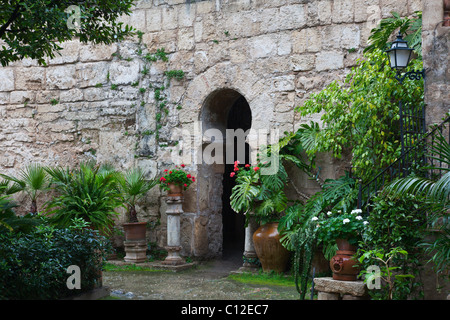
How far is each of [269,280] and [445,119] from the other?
9.99ft

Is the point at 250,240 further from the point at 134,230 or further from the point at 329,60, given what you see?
the point at 329,60

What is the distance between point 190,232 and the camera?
8266 mm

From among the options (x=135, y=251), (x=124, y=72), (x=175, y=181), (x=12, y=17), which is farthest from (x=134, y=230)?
(x=12, y=17)

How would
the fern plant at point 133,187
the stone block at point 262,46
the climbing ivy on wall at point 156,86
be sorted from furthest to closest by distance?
1. the climbing ivy on wall at point 156,86
2. the fern plant at point 133,187
3. the stone block at point 262,46

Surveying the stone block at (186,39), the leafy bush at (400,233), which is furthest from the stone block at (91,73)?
the leafy bush at (400,233)

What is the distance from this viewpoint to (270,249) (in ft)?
23.4

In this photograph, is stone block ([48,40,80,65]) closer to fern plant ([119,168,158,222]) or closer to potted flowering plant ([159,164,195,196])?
fern plant ([119,168,158,222])

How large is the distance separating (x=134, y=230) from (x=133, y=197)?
19.7 inches

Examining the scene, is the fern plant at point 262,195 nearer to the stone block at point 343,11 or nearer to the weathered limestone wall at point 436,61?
the stone block at point 343,11

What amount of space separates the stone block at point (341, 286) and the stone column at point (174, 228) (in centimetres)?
304

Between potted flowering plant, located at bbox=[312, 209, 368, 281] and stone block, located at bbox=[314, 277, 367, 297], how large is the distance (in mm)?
98

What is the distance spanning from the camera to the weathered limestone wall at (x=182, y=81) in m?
7.54

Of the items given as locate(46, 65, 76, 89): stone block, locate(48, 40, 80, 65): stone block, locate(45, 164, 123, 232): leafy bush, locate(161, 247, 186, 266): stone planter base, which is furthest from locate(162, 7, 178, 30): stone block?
locate(161, 247, 186, 266): stone planter base
